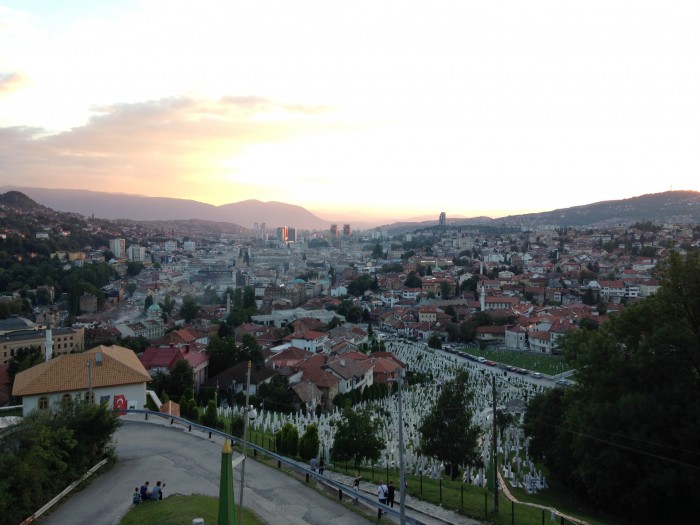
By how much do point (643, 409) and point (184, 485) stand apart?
6.99 meters

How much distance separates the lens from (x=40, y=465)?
25.0ft

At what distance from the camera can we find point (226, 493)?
402 centimetres

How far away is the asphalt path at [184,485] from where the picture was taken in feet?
24.6

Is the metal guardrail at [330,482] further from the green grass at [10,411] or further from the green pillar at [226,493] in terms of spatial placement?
the green grass at [10,411]

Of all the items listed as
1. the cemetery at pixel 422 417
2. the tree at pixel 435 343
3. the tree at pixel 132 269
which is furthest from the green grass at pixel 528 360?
the tree at pixel 132 269

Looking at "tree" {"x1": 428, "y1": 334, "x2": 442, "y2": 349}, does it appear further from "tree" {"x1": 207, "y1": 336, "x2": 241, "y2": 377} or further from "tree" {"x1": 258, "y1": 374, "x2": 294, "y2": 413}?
"tree" {"x1": 258, "y1": 374, "x2": 294, "y2": 413}

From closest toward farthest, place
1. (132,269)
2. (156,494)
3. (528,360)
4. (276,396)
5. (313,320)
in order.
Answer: (156,494) → (276,396) → (528,360) → (313,320) → (132,269)

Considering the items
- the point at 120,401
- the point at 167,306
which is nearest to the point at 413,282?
the point at 167,306

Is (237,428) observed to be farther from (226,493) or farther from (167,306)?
(167,306)

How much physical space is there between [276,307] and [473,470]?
1422 inches

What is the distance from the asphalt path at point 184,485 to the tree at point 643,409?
4.25 meters

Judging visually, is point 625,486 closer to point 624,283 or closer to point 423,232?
point 624,283

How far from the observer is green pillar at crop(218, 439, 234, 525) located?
3.99 m

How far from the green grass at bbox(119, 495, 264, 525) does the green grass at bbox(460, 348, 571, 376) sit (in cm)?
2406
